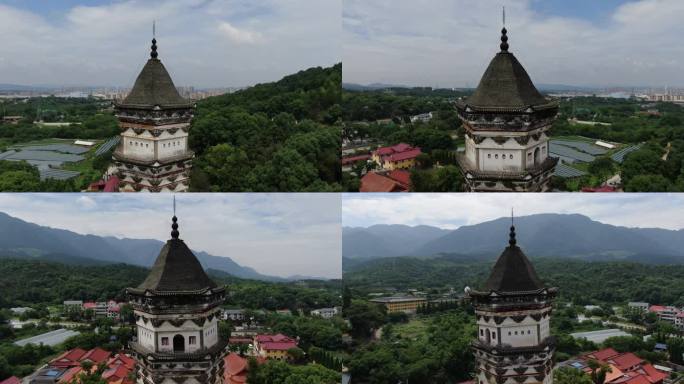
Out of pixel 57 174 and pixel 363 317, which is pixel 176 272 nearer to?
pixel 363 317

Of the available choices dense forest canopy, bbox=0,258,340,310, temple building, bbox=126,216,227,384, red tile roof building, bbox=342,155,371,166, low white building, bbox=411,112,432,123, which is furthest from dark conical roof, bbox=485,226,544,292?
dense forest canopy, bbox=0,258,340,310

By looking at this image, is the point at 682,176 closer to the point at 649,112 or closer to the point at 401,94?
the point at 649,112

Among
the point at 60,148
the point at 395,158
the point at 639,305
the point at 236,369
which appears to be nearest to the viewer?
the point at 395,158

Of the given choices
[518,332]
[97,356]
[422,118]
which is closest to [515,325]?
[518,332]

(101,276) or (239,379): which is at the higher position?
(101,276)

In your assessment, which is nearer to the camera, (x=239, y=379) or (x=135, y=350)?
(x=135, y=350)

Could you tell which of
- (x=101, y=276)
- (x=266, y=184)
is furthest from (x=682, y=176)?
(x=101, y=276)

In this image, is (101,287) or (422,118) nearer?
(422,118)

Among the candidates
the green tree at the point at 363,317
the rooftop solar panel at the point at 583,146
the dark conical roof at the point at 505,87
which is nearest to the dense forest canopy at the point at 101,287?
the green tree at the point at 363,317
